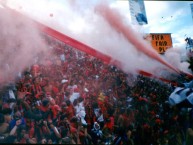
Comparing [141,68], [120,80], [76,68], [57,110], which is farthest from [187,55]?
[57,110]

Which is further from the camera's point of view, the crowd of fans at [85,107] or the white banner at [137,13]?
the white banner at [137,13]

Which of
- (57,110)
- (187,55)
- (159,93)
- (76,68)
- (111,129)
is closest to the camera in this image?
(57,110)

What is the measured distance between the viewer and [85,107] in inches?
220

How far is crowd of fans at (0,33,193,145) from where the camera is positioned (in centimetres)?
498

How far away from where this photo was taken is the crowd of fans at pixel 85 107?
16.4ft

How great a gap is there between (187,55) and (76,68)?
12.2 feet

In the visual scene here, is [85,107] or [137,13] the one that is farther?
[137,13]

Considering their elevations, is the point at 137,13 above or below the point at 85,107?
above

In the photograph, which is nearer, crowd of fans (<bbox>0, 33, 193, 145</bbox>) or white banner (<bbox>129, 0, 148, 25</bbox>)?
crowd of fans (<bbox>0, 33, 193, 145</bbox>)

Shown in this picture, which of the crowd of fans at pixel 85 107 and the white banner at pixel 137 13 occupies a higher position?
the white banner at pixel 137 13

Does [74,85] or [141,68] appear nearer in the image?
[74,85]

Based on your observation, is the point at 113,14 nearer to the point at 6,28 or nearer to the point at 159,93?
the point at 159,93

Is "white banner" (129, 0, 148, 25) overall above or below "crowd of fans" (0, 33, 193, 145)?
above

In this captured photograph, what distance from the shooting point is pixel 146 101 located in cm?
638
